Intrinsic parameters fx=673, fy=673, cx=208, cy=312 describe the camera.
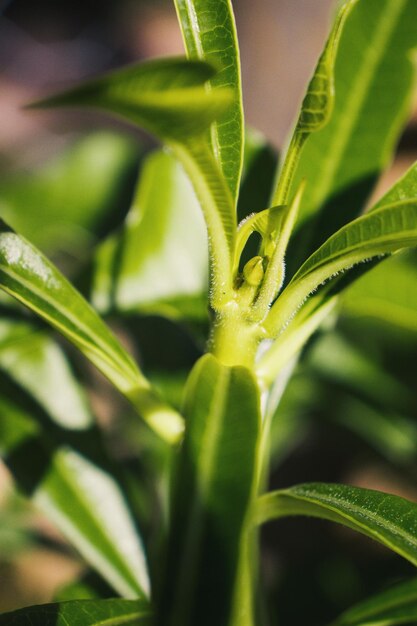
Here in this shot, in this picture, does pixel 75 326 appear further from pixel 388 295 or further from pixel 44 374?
pixel 388 295

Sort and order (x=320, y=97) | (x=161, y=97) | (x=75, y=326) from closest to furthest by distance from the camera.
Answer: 1. (x=161, y=97)
2. (x=320, y=97)
3. (x=75, y=326)

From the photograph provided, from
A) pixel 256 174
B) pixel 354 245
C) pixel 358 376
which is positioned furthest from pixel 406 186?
pixel 358 376

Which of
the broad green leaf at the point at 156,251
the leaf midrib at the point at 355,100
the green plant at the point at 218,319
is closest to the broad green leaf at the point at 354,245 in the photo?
the green plant at the point at 218,319

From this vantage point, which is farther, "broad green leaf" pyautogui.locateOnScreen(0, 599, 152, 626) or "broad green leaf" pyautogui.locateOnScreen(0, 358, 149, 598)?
"broad green leaf" pyautogui.locateOnScreen(0, 358, 149, 598)

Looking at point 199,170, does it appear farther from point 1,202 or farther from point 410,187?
point 1,202

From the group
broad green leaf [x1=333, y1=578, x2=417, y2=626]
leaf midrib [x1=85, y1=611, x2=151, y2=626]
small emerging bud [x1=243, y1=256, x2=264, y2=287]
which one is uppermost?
small emerging bud [x1=243, y1=256, x2=264, y2=287]

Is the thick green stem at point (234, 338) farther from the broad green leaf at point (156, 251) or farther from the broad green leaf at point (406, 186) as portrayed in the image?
the broad green leaf at point (156, 251)

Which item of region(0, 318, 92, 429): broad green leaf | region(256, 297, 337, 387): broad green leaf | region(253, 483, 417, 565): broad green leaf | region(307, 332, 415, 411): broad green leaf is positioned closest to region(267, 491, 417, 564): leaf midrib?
region(253, 483, 417, 565): broad green leaf

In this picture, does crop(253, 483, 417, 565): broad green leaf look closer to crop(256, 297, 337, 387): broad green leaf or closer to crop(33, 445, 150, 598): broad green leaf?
crop(256, 297, 337, 387): broad green leaf
